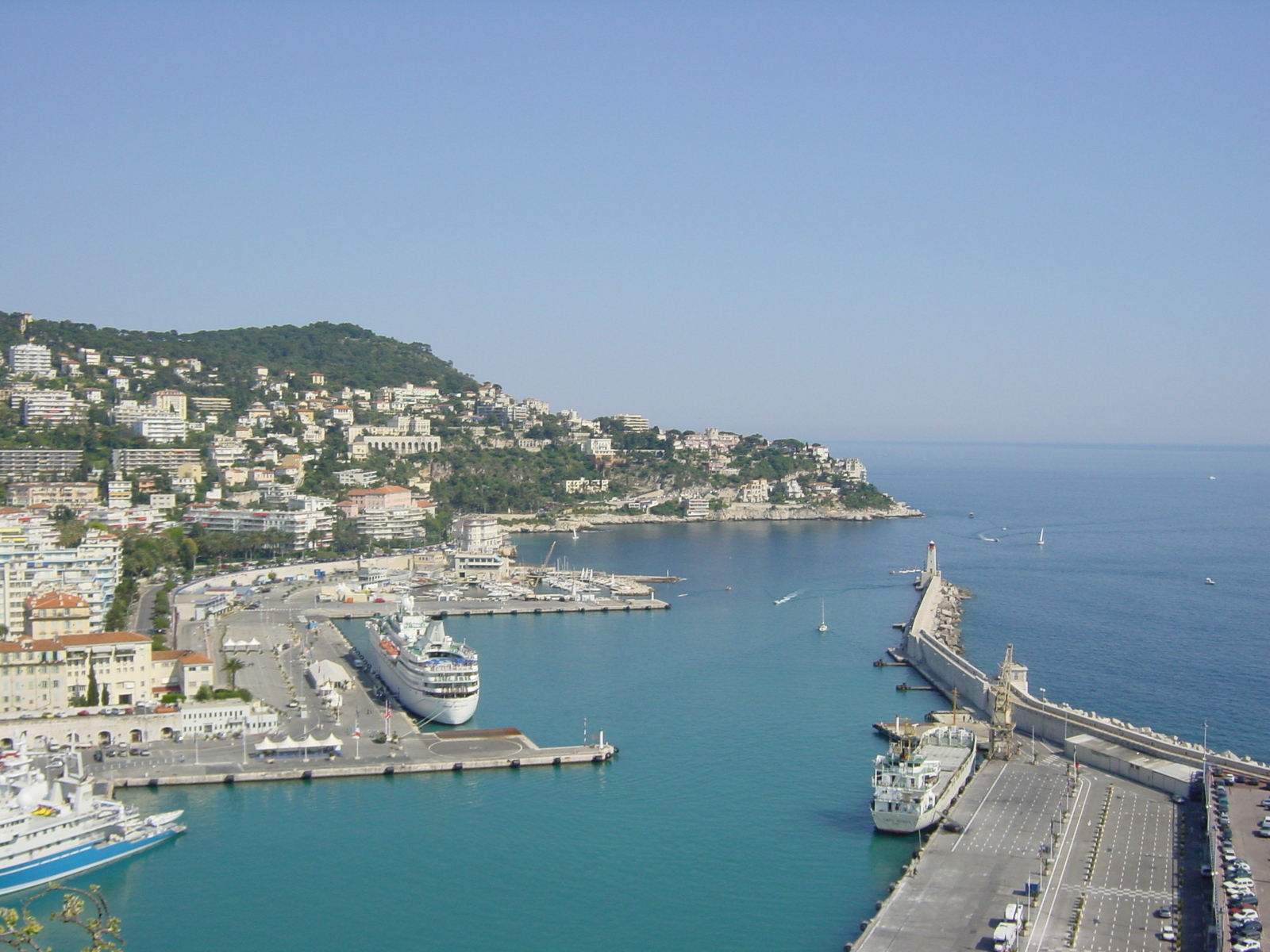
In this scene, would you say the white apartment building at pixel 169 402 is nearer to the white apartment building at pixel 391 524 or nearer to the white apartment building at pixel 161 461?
the white apartment building at pixel 161 461

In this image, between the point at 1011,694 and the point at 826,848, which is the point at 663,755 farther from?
the point at 1011,694

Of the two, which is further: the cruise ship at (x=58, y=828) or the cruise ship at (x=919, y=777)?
the cruise ship at (x=919, y=777)

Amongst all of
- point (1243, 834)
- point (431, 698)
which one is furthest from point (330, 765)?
point (1243, 834)

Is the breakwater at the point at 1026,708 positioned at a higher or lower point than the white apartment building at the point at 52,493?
lower

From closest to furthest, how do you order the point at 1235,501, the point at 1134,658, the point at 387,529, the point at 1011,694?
the point at 1011,694
the point at 1134,658
the point at 387,529
the point at 1235,501

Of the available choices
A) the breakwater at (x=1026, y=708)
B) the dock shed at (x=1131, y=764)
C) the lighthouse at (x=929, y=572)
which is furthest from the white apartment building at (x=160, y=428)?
the dock shed at (x=1131, y=764)
